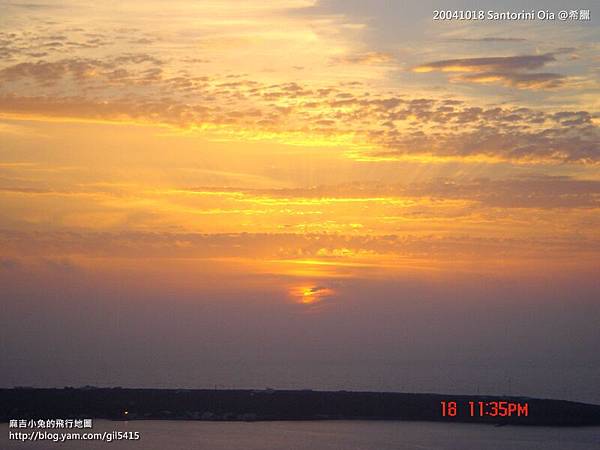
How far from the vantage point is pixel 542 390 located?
3268 inches

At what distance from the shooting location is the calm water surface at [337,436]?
39719mm

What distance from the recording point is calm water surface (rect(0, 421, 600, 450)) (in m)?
39.7

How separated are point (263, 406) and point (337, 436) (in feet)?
37.4

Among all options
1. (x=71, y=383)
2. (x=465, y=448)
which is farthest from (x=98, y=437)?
(x=71, y=383)

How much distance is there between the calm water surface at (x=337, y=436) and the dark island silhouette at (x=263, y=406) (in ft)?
5.80

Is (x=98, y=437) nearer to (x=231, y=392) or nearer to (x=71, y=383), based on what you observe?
(x=231, y=392)

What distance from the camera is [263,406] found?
5594 centimetres

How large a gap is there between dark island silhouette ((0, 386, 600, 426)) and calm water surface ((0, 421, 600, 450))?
177 cm
